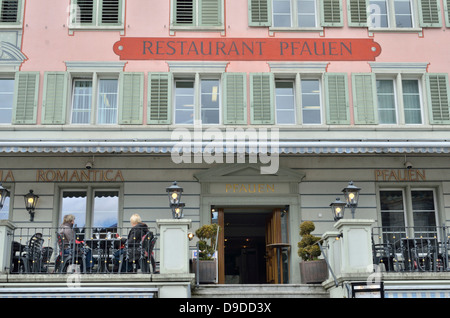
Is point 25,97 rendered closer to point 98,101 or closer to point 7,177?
point 98,101

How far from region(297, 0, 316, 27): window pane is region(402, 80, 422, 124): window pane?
2.72 m

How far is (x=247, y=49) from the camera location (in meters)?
17.2

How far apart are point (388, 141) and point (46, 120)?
7869 mm

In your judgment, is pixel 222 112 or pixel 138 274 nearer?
pixel 138 274

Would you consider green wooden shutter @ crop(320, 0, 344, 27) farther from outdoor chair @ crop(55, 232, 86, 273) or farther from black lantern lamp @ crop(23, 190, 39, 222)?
outdoor chair @ crop(55, 232, 86, 273)

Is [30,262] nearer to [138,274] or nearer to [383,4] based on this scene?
[138,274]

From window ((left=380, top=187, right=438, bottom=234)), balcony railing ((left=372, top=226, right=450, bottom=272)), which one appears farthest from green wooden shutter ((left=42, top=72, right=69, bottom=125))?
balcony railing ((left=372, top=226, right=450, bottom=272))

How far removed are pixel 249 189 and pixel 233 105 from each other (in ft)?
6.73

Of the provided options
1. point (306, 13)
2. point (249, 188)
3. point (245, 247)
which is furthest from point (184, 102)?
point (245, 247)

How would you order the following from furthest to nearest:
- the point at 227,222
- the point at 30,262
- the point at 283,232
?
the point at 227,222 < the point at 283,232 < the point at 30,262

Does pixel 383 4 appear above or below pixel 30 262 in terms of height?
above

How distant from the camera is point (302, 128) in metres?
16.5
